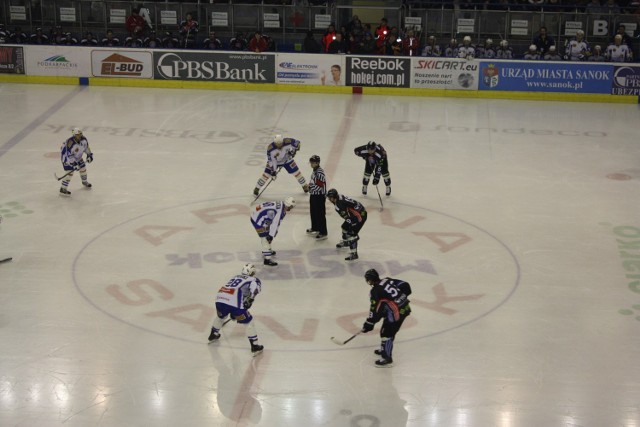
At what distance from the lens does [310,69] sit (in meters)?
25.6

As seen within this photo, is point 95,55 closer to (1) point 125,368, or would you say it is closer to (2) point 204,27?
(2) point 204,27

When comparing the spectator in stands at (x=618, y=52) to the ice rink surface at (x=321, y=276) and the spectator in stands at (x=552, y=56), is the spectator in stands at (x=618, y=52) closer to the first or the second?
the spectator in stands at (x=552, y=56)

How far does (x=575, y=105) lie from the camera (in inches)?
976

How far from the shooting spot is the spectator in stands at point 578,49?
82.1ft

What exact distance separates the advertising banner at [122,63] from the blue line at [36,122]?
0.78 metres

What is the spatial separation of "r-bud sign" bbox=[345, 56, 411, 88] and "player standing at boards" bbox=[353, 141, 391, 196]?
9.25 meters

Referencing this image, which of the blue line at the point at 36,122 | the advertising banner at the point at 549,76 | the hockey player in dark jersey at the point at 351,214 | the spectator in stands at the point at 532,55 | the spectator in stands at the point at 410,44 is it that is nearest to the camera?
the hockey player in dark jersey at the point at 351,214

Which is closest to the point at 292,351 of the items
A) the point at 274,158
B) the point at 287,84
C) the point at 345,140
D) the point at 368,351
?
the point at 368,351

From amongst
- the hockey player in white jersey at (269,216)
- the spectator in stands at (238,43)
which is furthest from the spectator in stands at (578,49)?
the hockey player in white jersey at (269,216)

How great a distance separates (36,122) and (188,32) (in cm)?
634

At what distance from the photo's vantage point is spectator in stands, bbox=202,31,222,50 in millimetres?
26047

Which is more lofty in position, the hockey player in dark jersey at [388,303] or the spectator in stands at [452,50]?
the spectator in stands at [452,50]

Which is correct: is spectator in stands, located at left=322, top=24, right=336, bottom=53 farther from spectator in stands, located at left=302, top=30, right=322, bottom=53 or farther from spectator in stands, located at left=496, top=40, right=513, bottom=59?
spectator in stands, located at left=496, top=40, right=513, bottom=59

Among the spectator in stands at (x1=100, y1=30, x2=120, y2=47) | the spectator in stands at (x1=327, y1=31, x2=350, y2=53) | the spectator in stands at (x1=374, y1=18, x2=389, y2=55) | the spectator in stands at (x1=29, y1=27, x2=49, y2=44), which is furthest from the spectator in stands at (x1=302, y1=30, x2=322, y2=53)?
the spectator in stands at (x1=29, y1=27, x2=49, y2=44)
